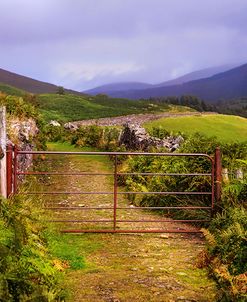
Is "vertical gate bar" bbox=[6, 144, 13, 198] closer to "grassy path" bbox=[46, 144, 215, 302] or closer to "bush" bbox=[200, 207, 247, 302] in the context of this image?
"grassy path" bbox=[46, 144, 215, 302]

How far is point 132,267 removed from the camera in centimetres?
856

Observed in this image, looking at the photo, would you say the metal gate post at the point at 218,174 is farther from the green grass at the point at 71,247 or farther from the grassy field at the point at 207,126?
the grassy field at the point at 207,126

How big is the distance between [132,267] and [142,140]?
1487 cm

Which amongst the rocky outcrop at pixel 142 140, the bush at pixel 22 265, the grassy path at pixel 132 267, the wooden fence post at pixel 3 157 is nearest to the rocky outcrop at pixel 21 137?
the grassy path at pixel 132 267

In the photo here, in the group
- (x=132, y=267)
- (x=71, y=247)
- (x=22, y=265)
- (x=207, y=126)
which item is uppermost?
(x=207, y=126)

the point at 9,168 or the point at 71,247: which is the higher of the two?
the point at 9,168

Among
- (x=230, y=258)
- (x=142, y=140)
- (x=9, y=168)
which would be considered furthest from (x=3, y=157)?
(x=142, y=140)

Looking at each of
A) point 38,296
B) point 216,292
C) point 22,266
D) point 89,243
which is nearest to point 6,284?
point 38,296

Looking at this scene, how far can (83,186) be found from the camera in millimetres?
17625

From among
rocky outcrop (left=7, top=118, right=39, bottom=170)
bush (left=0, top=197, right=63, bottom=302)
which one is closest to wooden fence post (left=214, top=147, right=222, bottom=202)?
bush (left=0, top=197, right=63, bottom=302)

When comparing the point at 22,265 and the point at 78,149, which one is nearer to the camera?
the point at 22,265

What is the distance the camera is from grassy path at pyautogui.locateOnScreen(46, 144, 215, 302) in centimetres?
728

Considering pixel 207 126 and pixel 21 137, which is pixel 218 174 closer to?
pixel 21 137

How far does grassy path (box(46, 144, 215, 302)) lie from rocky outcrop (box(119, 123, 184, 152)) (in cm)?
798
